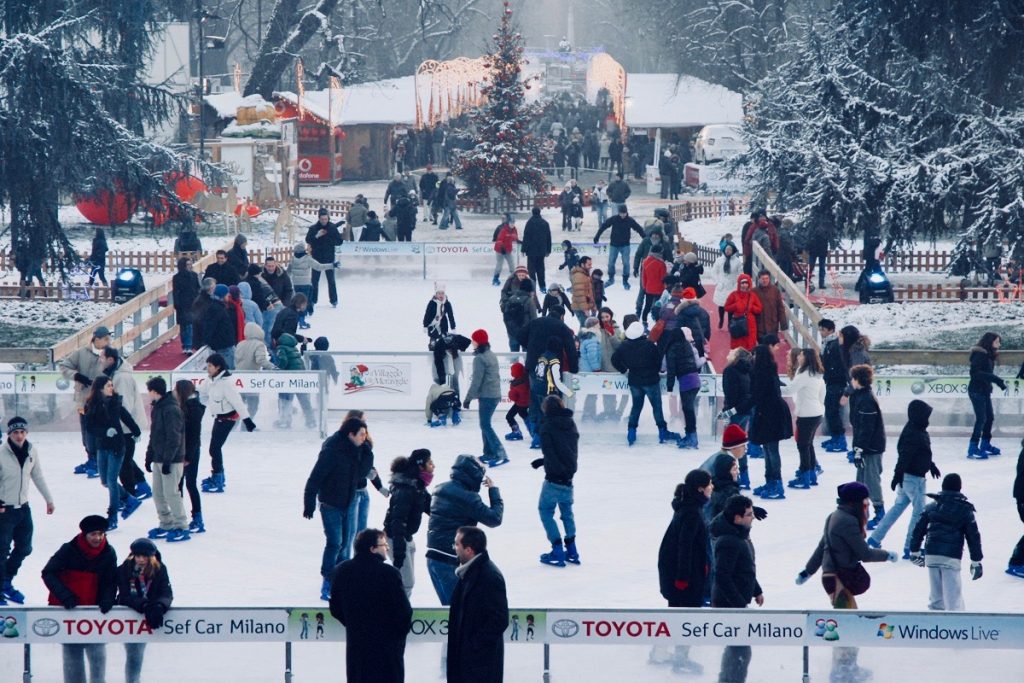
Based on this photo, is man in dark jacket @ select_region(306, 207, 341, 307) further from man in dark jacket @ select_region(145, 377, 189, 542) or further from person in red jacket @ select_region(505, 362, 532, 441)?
man in dark jacket @ select_region(145, 377, 189, 542)

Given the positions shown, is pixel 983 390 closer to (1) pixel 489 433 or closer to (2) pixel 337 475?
(1) pixel 489 433

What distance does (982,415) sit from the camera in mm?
15984

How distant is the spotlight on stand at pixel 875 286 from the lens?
26.2m

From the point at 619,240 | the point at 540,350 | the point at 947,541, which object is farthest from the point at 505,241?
the point at 947,541

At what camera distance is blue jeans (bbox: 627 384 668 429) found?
53.3 feet

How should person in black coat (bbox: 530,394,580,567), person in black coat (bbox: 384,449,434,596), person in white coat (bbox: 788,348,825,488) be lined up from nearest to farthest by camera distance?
person in black coat (bbox: 384,449,434,596)
person in black coat (bbox: 530,394,580,567)
person in white coat (bbox: 788,348,825,488)

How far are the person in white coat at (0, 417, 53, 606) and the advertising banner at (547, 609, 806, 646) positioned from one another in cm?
400

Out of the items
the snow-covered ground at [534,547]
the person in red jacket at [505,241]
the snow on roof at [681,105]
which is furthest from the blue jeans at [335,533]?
the snow on roof at [681,105]

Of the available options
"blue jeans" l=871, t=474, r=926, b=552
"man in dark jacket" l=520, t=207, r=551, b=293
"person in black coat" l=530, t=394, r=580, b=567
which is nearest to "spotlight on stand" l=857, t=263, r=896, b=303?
"man in dark jacket" l=520, t=207, r=551, b=293

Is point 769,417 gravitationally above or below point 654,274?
below

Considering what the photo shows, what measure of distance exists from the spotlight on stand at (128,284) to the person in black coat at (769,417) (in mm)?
13467

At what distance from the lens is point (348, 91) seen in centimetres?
5134

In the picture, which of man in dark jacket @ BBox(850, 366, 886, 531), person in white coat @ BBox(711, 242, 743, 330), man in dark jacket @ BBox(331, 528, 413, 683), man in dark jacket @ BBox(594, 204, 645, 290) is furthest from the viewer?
man in dark jacket @ BBox(594, 204, 645, 290)

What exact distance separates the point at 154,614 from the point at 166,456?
3817 millimetres
